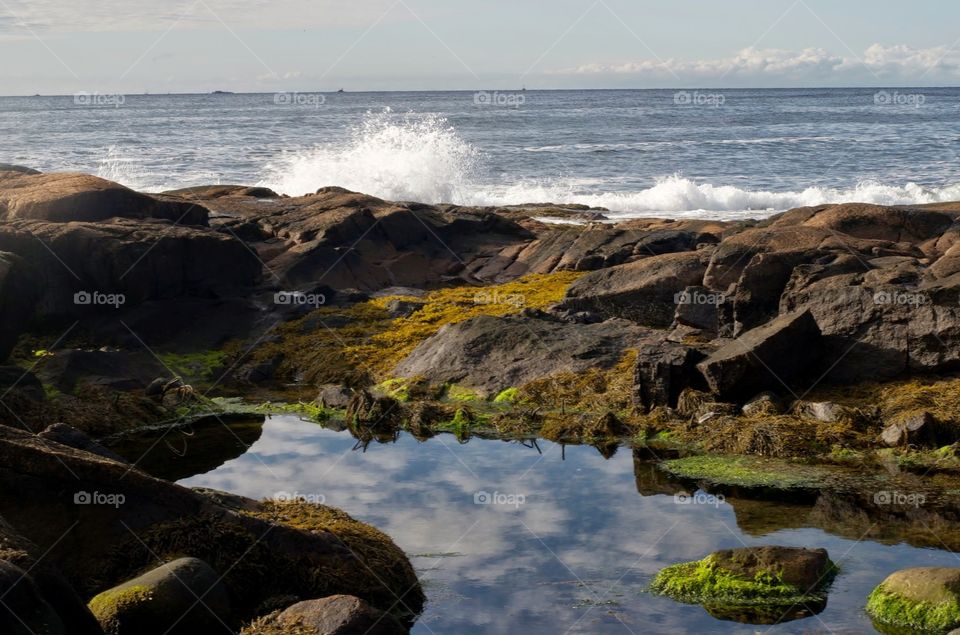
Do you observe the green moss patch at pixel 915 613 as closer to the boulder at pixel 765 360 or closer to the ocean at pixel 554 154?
the boulder at pixel 765 360

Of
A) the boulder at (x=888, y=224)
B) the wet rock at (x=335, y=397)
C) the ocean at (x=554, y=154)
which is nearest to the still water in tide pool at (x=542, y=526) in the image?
the wet rock at (x=335, y=397)

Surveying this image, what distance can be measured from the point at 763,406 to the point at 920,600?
673cm

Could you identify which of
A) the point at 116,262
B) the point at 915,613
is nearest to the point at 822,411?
the point at 915,613

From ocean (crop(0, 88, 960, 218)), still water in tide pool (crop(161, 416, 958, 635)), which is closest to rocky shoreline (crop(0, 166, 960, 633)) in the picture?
still water in tide pool (crop(161, 416, 958, 635))

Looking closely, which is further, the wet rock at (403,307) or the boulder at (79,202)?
the boulder at (79,202)

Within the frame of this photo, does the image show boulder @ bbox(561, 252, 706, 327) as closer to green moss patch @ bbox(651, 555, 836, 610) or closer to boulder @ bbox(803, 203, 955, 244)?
boulder @ bbox(803, 203, 955, 244)

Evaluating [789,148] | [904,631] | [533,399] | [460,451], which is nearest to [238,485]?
[460,451]

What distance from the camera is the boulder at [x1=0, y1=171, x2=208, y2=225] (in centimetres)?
2314

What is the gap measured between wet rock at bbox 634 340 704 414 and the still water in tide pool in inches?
63.2

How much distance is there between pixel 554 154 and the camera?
74.9 m

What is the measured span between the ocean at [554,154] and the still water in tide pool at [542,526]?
58.3 feet

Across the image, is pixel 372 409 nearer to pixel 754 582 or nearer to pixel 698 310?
pixel 698 310

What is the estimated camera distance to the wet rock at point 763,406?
1587 cm

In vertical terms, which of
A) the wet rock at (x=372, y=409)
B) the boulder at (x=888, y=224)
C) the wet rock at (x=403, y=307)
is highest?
the boulder at (x=888, y=224)
